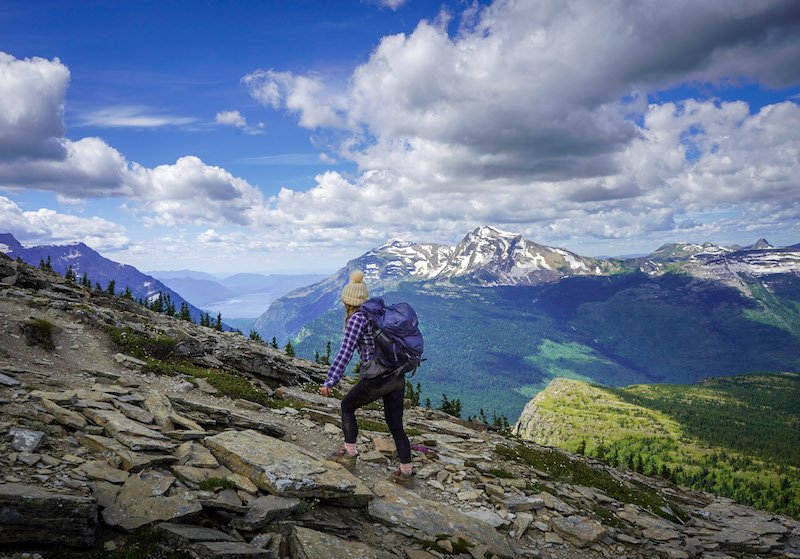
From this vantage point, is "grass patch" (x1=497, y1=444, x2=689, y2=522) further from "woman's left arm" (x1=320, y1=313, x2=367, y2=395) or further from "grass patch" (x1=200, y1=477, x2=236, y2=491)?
"grass patch" (x1=200, y1=477, x2=236, y2=491)

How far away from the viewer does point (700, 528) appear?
59.2ft

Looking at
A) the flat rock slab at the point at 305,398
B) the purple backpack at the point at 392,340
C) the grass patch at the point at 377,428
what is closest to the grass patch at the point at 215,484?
the purple backpack at the point at 392,340

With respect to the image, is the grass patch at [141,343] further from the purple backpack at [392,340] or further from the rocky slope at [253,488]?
the purple backpack at [392,340]

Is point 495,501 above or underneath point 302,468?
underneath

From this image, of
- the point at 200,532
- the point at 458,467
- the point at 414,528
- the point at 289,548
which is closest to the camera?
the point at 200,532

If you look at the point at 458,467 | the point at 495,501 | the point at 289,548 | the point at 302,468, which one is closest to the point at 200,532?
the point at 289,548

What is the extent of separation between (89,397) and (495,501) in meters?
12.3

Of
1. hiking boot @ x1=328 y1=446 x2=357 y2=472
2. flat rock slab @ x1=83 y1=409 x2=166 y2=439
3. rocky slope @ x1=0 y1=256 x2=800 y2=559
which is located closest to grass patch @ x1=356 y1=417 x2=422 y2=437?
rocky slope @ x1=0 y1=256 x2=800 y2=559

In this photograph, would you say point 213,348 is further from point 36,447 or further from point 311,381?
→ point 36,447

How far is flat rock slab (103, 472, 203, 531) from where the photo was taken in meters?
6.87

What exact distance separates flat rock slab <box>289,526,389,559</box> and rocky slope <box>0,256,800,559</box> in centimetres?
3

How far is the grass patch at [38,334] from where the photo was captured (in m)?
19.6

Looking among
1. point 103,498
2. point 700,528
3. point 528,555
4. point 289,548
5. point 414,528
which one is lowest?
point 700,528

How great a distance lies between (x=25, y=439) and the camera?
850cm
